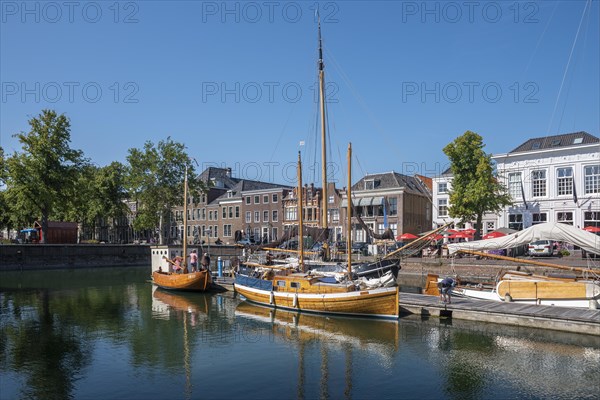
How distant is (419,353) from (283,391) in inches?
248

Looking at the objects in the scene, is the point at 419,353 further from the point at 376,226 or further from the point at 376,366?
the point at 376,226

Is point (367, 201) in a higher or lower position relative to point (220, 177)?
lower

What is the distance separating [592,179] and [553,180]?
3.41 metres

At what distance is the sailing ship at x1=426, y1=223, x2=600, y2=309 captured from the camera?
23250 mm

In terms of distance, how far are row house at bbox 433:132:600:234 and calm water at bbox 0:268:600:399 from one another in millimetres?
31494

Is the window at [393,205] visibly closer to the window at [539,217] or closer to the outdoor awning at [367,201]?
the outdoor awning at [367,201]

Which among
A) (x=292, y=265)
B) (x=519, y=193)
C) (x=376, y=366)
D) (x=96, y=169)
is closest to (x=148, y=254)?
(x=96, y=169)

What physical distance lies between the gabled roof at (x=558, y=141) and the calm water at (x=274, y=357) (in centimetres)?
3422

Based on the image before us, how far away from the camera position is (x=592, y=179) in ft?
155

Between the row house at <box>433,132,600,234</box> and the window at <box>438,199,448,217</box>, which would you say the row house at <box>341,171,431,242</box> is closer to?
the window at <box>438,199,448,217</box>

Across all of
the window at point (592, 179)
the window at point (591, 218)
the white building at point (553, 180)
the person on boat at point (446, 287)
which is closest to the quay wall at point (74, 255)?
the person on boat at point (446, 287)

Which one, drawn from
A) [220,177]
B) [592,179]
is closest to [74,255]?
[220,177]

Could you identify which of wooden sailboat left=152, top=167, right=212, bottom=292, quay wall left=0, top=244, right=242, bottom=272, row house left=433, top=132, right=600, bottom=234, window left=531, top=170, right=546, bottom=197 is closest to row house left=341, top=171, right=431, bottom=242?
row house left=433, top=132, right=600, bottom=234

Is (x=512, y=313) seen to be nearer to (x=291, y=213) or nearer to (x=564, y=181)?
(x=564, y=181)
